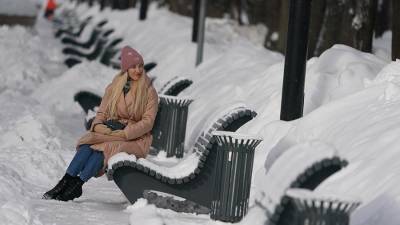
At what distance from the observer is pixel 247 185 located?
7.84 meters

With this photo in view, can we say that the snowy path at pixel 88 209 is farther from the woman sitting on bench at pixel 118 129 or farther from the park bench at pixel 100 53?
the park bench at pixel 100 53

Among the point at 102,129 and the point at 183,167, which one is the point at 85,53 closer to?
the point at 102,129

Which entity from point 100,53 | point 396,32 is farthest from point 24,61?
point 396,32

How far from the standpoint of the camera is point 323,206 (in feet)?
17.4

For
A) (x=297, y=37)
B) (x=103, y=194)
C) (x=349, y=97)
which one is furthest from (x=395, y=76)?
(x=103, y=194)

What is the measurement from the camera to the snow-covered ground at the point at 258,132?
6742 mm

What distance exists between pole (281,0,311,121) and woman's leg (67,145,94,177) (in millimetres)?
1845

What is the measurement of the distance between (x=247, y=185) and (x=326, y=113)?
5.20ft

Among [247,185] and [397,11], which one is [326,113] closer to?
[247,185]

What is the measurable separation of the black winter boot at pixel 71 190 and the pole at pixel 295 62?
2.02m

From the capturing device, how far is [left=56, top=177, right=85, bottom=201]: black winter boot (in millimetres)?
9062

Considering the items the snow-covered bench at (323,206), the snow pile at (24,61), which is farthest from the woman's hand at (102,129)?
the snow pile at (24,61)

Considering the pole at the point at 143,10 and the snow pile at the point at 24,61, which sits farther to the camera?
the pole at the point at 143,10

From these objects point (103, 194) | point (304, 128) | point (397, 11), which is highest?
point (397, 11)
